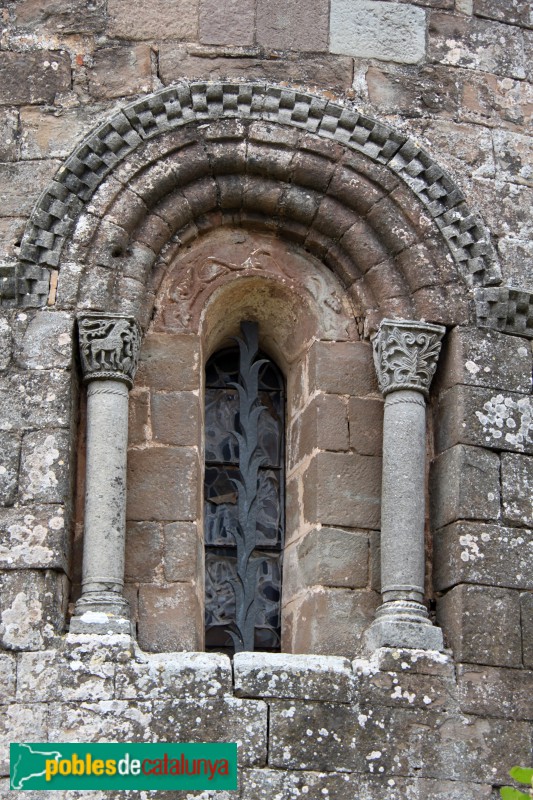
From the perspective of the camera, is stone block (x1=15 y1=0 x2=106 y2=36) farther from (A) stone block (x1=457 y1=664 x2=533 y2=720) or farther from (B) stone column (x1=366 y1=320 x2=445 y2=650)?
(A) stone block (x1=457 y1=664 x2=533 y2=720)

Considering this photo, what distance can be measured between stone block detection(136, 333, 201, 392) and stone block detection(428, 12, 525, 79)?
2.30 meters

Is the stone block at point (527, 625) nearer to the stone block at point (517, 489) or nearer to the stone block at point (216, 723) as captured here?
the stone block at point (517, 489)

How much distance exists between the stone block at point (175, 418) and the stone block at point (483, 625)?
5.55 ft

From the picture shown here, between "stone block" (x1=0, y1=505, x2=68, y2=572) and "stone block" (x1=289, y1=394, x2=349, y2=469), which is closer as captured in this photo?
"stone block" (x1=0, y1=505, x2=68, y2=572)

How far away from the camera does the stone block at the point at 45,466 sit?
8.72 m

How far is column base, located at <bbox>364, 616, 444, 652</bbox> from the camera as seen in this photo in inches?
344

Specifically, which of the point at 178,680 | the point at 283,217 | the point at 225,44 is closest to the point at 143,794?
the point at 178,680

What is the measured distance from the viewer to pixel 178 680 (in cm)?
845

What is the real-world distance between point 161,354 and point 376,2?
2501mm

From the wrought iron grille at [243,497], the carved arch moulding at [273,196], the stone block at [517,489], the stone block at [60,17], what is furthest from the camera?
the stone block at [60,17]

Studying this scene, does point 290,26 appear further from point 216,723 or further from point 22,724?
point 22,724

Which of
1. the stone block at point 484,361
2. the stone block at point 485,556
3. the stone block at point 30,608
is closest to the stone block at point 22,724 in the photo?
the stone block at point 30,608

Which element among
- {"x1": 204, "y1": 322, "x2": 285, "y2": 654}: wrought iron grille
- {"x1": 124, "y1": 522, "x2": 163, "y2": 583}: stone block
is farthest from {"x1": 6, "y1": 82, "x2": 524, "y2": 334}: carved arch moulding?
{"x1": 124, "y1": 522, "x2": 163, "y2": 583}: stone block

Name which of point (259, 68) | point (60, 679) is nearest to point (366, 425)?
point (259, 68)
